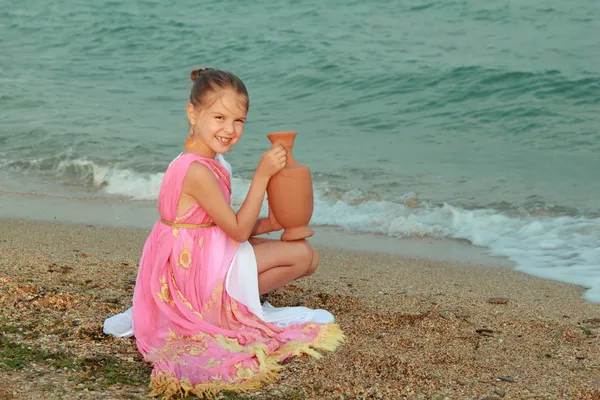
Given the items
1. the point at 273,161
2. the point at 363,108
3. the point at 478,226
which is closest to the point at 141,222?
the point at 478,226

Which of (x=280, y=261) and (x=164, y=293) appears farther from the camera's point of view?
(x=280, y=261)

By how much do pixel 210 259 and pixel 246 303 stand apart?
0.24 m

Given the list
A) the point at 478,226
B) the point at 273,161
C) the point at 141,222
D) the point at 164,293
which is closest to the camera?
the point at 273,161

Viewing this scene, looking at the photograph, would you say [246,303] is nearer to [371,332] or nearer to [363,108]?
[371,332]

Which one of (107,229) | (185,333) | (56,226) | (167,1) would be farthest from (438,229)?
(167,1)

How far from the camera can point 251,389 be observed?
298cm

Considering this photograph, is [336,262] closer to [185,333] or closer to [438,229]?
[438,229]

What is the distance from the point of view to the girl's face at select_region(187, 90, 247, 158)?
3354 millimetres

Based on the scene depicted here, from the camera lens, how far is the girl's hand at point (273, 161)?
329 centimetres

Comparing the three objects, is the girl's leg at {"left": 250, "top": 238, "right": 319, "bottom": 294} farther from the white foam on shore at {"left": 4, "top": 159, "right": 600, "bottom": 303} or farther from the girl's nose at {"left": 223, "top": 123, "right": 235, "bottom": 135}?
the white foam on shore at {"left": 4, "top": 159, "right": 600, "bottom": 303}

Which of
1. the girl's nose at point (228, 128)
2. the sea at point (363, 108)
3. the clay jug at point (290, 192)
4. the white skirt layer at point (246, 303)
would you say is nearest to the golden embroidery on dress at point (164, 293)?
the white skirt layer at point (246, 303)

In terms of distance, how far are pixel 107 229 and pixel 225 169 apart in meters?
2.88

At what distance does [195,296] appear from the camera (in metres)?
3.39

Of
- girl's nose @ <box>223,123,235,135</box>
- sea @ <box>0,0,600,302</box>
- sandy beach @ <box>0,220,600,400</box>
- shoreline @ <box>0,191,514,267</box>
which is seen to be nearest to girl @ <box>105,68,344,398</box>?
girl's nose @ <box>223,123,235,135</box>
